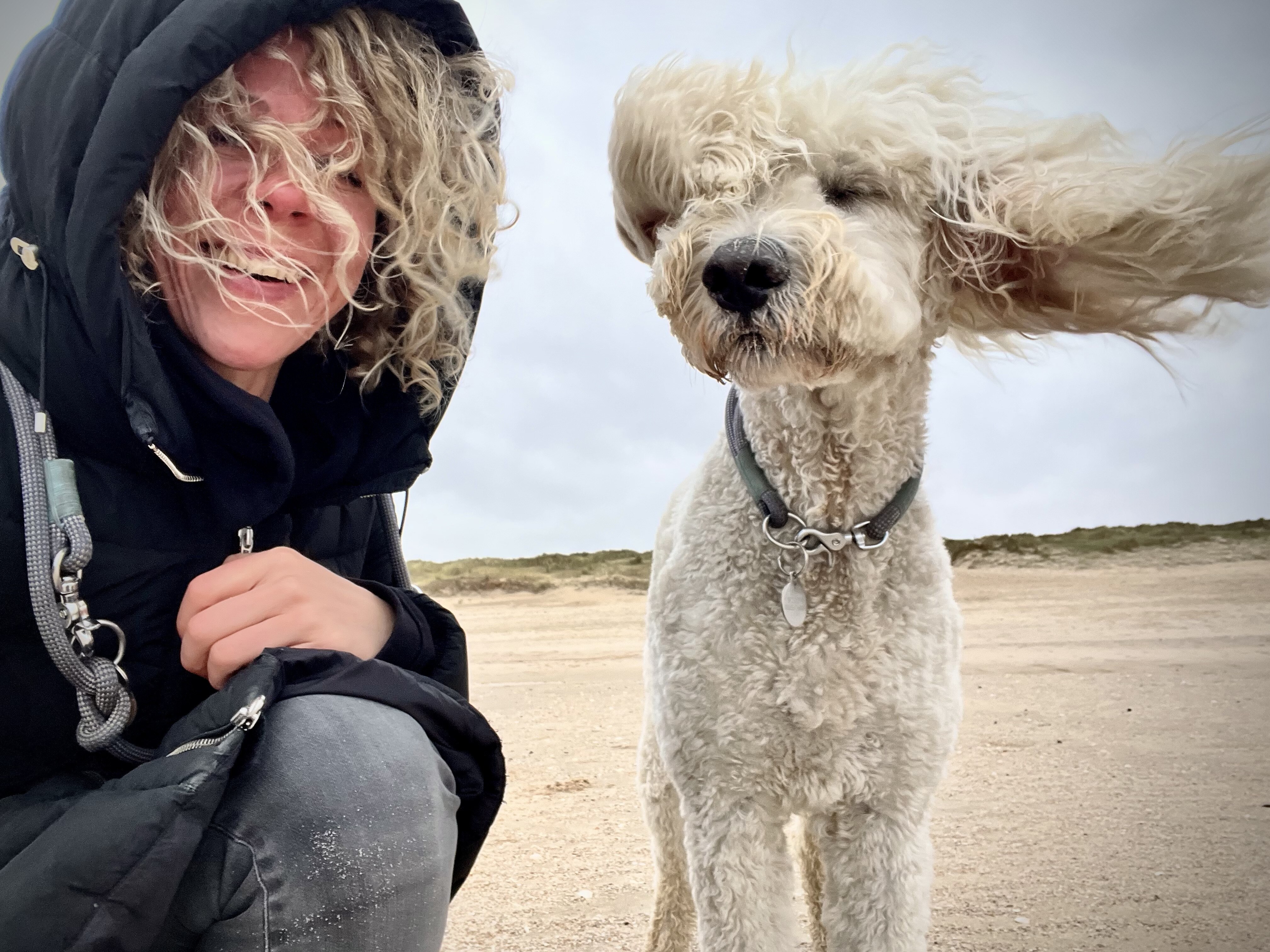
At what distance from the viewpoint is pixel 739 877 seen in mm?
2234

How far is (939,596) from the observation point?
2334 mm

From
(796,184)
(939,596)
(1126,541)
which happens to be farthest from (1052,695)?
(1126,541)

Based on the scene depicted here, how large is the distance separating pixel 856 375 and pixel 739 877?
1.17m

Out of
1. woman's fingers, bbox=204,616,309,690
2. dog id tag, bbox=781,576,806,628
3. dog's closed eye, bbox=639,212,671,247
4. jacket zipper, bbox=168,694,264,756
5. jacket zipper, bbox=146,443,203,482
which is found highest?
dog's closed eye, bbox=639,212,671,247

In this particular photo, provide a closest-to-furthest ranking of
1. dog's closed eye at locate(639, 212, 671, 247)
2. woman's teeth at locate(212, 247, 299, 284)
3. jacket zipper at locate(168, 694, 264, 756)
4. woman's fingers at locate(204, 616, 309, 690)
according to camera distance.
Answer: jacket zipper at locate(168, 694, 264, 756)
woman's fingers at locate(204, 616, 309, 690)
woman's teeth at locate(212, 247, 299, 284)
dog's closed eye at locate(639, 212, 671, 247)

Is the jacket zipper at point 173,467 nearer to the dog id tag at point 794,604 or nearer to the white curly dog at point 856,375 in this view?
the white curly dog at point 856,375

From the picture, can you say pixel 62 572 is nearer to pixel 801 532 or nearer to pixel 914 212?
pixel 801 532

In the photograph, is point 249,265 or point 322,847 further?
point 249,265

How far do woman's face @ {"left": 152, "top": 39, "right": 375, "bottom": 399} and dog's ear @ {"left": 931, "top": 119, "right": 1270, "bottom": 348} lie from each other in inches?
55.1

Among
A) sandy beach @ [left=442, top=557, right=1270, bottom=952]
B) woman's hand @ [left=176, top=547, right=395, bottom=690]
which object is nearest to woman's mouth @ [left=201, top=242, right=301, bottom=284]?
woman's hand @ [left=176, top=547, right=395, bottom=690]

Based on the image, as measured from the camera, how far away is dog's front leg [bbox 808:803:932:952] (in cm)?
224

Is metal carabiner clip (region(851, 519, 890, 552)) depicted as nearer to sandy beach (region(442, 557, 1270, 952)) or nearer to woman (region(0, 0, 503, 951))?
woman (region(0, 0, 503, 951))

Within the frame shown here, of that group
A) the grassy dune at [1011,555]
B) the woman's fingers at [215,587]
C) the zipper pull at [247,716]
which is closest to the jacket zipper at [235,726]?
the zipper pull at [247,716]

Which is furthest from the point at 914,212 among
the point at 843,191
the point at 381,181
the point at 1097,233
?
the point at 381,181
